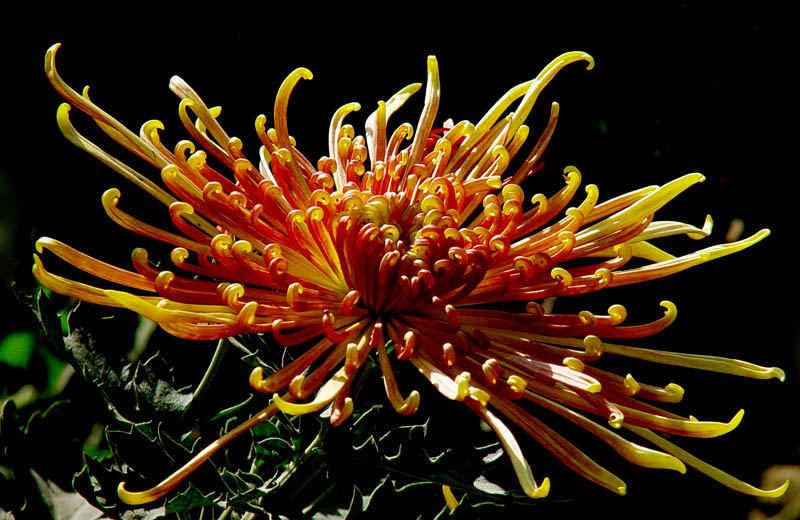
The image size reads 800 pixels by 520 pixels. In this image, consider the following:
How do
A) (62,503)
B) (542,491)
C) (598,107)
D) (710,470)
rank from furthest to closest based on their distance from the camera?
(598,107)
(62,503)
(710,470)
(542,491)

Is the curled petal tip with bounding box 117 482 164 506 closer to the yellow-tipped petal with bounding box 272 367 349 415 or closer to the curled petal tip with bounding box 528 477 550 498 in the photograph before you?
the yellow-tipped petal with bounding box 272 367 349 415

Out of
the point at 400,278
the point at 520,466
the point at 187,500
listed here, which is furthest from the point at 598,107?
the point at 187,500

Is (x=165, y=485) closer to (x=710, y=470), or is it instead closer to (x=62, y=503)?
(x=62, y=503)

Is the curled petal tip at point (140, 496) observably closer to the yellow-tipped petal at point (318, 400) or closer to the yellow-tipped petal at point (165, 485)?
the yellow-tipped petal at point (165, 485)

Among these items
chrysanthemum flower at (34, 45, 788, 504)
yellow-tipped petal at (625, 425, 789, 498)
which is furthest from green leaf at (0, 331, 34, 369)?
yellow-tipped petal at (625, 425, 789, 498)

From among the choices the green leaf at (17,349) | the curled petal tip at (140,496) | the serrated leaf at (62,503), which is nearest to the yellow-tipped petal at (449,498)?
the curled petal tip at (140,496)

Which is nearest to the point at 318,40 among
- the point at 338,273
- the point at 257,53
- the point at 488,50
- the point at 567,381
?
the point at 257,53

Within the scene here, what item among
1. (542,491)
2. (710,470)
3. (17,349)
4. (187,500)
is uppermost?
(17,349)
